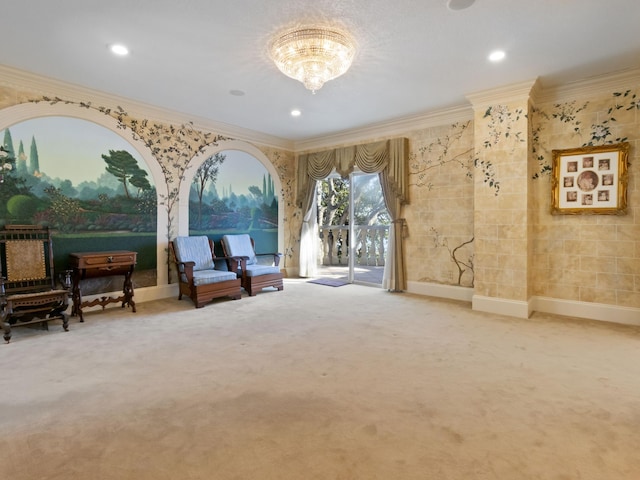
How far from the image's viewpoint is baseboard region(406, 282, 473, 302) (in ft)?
15.9

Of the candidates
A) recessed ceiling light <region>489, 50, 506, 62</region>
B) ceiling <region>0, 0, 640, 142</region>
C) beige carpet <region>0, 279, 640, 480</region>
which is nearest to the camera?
beige carpet <region>0, 279, 640, 480</region>

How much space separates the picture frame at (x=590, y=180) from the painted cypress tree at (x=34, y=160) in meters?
5.99

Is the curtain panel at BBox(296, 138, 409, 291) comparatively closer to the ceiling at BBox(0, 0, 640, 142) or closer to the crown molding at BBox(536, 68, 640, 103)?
the ceiling at BBox(0, 0, 640, 142)

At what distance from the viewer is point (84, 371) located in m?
2.58

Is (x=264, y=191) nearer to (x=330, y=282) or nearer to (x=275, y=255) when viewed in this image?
(x=275, y=255)

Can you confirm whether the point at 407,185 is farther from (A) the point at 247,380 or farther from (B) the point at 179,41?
(A) the point at 247,380

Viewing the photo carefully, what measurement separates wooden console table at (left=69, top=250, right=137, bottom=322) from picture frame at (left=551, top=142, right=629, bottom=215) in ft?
17.1

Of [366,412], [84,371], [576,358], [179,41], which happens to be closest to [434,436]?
[366,412]


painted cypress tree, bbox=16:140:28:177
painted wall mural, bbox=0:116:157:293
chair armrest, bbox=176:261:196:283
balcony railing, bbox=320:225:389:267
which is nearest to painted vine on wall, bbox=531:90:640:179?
balcony railing, bbox=320:225:389:267

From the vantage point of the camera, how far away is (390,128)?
5.56 meters

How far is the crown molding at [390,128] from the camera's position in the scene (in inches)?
192

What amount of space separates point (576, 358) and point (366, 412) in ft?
6.50

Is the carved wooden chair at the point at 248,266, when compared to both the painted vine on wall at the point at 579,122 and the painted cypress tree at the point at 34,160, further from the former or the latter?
the painted vine on wall at the point at 579,122

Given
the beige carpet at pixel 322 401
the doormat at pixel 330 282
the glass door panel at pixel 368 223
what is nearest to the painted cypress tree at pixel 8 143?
the beige carpet at pixel 322 401
